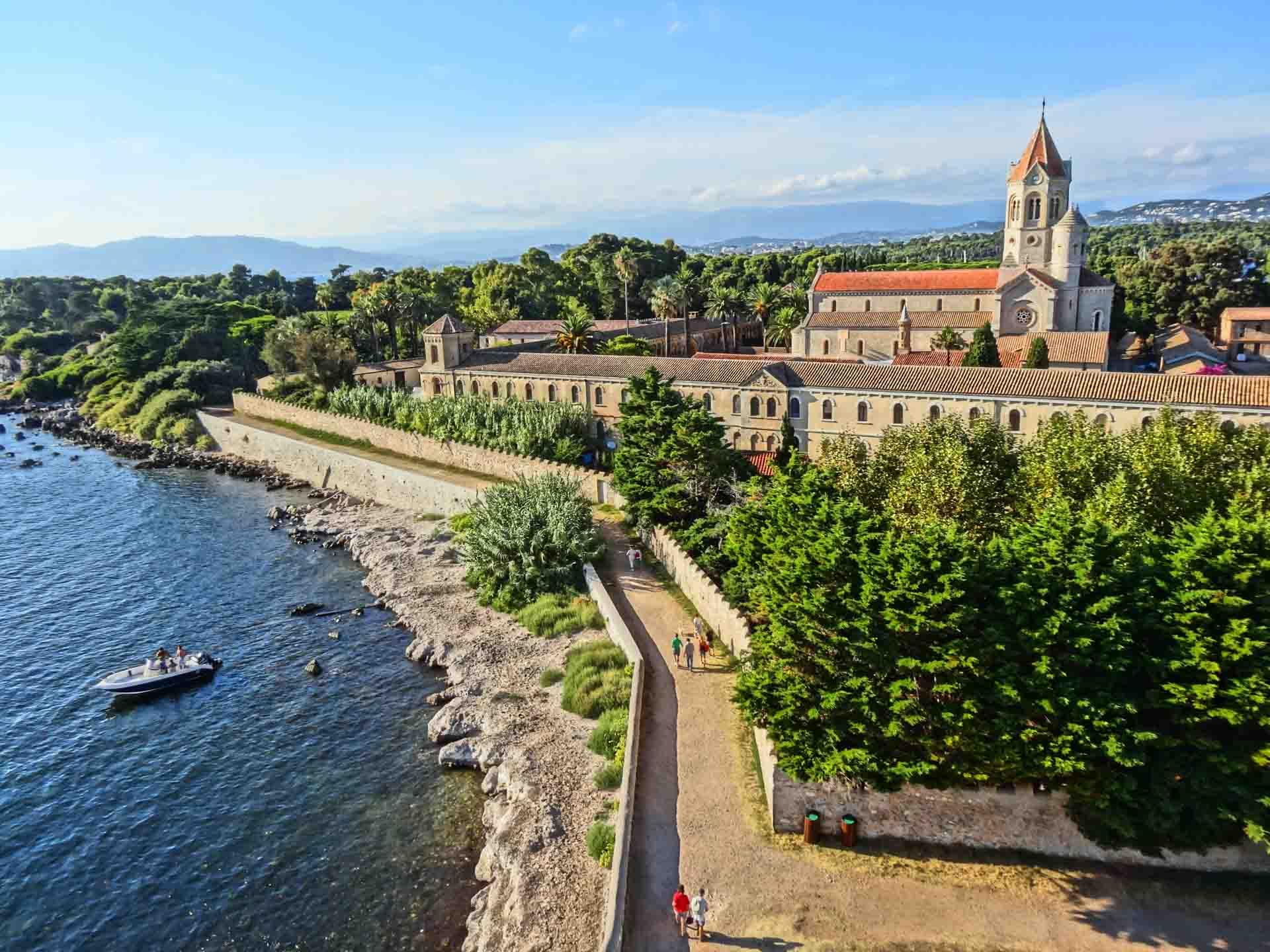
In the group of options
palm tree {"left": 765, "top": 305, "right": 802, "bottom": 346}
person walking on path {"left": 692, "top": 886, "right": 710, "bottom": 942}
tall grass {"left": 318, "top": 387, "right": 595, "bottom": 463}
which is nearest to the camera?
person walking on path {"left": 692, "top": 886, "right": 710, "bottom": 942}

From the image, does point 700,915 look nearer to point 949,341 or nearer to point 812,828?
point 812,828

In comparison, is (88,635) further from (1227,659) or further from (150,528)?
(1227,659)

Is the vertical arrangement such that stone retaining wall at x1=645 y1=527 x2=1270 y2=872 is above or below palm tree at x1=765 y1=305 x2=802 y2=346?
below

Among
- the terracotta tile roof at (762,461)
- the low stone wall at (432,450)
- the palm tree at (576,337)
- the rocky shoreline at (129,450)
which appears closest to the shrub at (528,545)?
the low stone wall at (432,450)

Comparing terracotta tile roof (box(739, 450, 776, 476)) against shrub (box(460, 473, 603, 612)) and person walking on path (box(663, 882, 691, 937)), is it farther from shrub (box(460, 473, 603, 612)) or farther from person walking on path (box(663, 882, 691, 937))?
person walking on path (box(663, 882, 691, 937))

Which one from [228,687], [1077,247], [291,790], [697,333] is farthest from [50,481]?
[1077,247]

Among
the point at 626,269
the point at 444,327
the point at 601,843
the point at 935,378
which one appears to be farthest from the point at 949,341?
the point at 601,843

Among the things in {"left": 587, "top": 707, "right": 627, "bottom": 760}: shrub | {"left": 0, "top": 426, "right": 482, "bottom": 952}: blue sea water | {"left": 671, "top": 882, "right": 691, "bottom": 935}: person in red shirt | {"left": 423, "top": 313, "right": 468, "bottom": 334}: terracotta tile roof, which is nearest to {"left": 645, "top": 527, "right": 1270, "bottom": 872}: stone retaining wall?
{"left": 671, "top": 882, "right": 691, "bottom": 935}: person in red shirt

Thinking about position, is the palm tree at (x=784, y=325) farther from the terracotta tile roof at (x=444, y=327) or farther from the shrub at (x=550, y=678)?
the shrub at (x=550, y=678)
